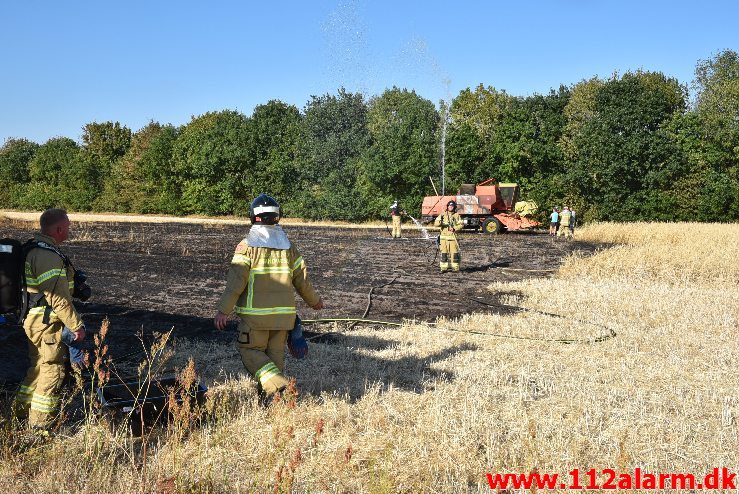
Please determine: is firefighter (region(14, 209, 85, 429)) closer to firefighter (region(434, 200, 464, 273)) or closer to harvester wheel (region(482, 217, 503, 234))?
firefighter (region(434, 200, 464, 273))

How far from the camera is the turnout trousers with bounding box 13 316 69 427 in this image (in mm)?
4371

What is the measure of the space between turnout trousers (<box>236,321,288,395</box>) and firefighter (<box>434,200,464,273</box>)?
28.7 feet

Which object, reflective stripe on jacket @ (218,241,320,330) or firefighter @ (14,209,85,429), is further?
reflective stripe on jacket @ (218,241,320,330)

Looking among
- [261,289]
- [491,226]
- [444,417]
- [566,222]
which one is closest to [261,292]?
[261,289]

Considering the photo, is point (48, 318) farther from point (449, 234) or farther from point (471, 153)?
point (471, 153)

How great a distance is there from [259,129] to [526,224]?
26.2 m

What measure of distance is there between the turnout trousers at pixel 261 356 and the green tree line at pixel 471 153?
35.9 m

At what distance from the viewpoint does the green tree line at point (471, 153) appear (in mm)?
36906

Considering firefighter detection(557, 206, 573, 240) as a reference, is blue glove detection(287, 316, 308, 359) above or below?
below

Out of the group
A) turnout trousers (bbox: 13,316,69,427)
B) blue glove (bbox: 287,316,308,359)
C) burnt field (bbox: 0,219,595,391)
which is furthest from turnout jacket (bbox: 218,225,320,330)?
turnout trousers (bbox: 13,316,69,427)

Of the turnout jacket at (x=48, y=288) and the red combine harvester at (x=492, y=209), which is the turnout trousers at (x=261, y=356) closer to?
the turnout jacket at (x=48, y=288)

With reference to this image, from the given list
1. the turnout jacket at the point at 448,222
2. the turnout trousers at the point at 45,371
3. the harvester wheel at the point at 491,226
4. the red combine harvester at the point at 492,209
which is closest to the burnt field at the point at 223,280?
the turnout trousers at the point at 45,371

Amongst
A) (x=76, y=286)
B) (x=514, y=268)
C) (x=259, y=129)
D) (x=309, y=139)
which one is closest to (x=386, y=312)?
(x=76, y=286)

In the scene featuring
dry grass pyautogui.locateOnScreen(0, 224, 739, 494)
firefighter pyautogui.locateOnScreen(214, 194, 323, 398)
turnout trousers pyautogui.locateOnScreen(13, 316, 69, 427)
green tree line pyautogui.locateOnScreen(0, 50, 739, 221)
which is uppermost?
green tree line pyautogui.locateOnScreen(0, 50, 739, 221)
